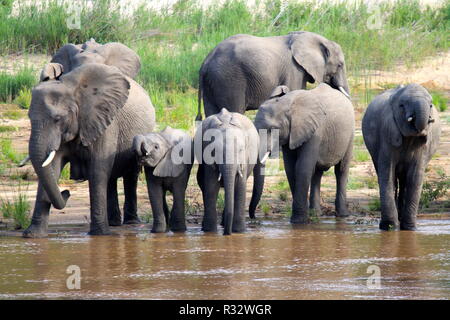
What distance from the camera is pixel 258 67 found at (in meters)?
14.1

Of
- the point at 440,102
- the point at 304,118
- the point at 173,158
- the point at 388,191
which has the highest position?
the point at 440,102

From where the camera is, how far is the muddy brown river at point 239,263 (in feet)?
26.2

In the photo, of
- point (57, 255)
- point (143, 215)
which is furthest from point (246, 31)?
point (57, 255)

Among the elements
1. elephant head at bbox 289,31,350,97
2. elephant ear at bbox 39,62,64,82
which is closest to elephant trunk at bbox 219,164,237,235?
elephant ear at bbox 39,62,64,82

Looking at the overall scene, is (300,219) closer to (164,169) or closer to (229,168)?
(229,168)

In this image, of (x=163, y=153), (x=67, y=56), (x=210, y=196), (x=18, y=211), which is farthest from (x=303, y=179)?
(x=67, y=56)

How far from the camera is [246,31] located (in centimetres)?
1966

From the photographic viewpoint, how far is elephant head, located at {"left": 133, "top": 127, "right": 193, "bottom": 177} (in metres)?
10.4

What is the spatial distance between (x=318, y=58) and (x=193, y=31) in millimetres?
5850

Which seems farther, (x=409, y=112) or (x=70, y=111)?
(x=70, y=111)

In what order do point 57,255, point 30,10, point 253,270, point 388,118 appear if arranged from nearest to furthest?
point 253,270 → point 57,255 → point 388,118 → point 30,10

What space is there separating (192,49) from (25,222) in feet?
27.8

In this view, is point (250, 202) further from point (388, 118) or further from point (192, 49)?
point (192, 49)

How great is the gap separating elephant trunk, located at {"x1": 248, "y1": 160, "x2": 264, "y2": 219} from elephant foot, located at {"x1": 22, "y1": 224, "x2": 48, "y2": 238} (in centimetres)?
212
